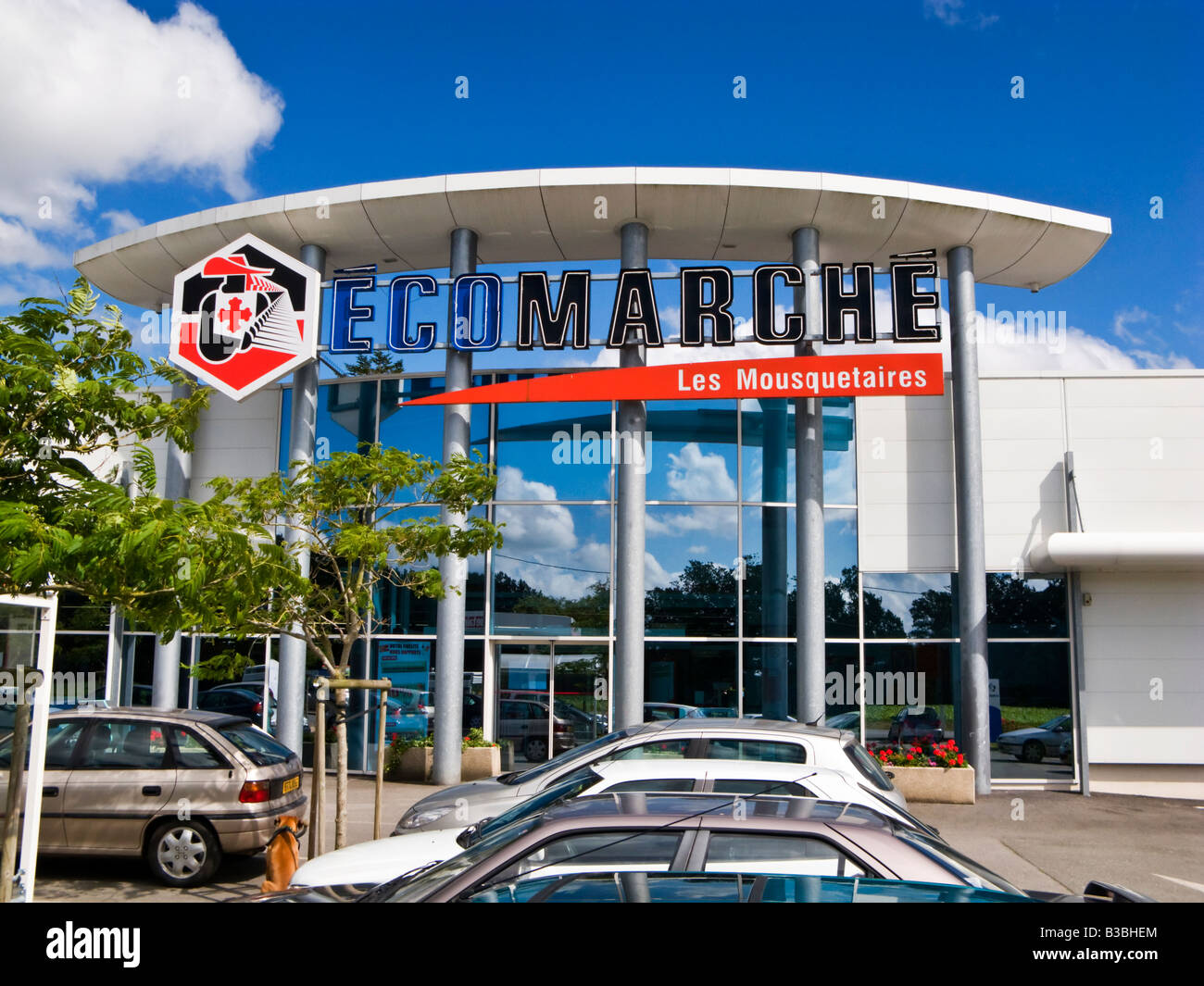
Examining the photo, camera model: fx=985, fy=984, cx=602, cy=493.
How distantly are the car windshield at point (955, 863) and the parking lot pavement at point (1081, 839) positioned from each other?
18.2ft

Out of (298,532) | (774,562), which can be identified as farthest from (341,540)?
(774,562)

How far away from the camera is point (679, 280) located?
1728 centimetres

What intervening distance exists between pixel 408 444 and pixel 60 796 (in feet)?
34.8

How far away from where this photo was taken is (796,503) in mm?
17641

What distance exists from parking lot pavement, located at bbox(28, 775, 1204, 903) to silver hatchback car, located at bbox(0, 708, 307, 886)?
327 mm

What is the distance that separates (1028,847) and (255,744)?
354 inches

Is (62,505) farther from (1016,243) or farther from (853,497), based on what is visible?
(1016,243)

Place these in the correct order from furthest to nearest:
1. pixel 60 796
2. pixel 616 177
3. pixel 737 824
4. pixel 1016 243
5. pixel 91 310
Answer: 1. pixel 1016 243
2. pixel 616 177
3. pixel 60 796
4. pixel 91 310
5. pixel 737 824

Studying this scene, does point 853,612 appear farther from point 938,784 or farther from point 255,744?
point 255,744

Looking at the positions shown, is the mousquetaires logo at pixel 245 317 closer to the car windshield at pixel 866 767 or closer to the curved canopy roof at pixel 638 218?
the curved canopy roof at pixel 638 218

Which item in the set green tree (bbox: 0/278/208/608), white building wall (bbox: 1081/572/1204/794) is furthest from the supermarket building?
green tree (bbox: 0/278/208/608)

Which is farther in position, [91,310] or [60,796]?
[60,796]
